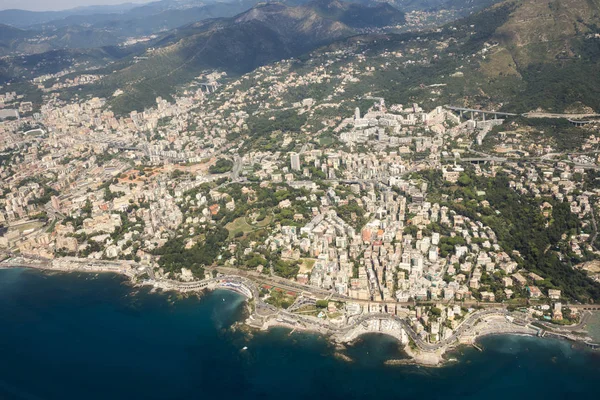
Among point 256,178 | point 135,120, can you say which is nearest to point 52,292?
point 256,178

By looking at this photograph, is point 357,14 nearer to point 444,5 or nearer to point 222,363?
point 444,5

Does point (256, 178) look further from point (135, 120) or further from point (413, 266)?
point (135, 120)

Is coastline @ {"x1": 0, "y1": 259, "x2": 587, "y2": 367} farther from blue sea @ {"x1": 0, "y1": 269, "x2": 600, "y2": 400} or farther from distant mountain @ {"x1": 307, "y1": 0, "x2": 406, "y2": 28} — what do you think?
distant mountain @ {"x1": 307, "y1": 0, "x2": 406, "y2": 28}

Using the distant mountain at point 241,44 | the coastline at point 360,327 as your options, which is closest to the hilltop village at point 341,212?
the coastline at point 360,327

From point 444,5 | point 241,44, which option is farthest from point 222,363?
point 444,5

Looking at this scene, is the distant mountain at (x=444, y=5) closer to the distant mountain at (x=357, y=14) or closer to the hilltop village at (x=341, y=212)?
the distant mountain at (x=357, y=14)

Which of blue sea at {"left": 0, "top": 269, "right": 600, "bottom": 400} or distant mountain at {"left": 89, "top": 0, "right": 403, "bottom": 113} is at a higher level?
distant mountain at {"left": 89, "top": 0, "right": 403, "bottom": 113}

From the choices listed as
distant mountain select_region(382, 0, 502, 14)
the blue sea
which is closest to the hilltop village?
the blue sea
